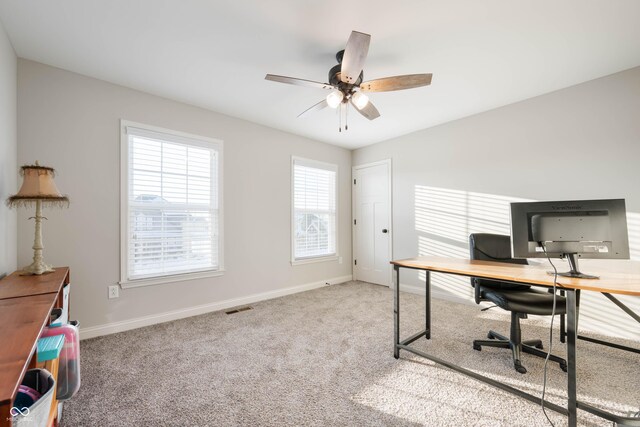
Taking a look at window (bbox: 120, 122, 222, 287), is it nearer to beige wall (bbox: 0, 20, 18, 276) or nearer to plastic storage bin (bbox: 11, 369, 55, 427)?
beige wall (bbox: 0, 20, 18, 276)

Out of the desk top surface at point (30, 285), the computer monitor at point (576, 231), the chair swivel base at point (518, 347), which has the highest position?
the computer monitor at point (576, 231)

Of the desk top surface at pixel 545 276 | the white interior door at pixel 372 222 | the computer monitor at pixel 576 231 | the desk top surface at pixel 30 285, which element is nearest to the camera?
the desk top surface at pixel 545 276

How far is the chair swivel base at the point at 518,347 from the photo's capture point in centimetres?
195

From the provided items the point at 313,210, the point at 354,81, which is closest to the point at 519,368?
the point at 354,81

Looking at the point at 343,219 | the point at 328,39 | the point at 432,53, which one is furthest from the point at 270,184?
the point at 432,53

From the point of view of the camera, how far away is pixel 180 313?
3.03m

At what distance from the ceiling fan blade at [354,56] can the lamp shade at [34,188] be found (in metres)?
2.26

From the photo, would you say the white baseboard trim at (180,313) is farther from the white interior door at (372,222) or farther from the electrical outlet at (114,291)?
the white interior door at (372,222)

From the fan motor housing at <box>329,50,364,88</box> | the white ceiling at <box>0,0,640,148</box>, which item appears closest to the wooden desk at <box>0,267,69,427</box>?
the white ceiling at <box>0,0,640,148</box>

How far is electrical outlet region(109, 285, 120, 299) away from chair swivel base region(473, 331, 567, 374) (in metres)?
3.39

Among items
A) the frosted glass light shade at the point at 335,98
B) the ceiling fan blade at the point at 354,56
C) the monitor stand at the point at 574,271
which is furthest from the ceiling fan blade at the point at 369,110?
the monitor stand at the point at 574,271

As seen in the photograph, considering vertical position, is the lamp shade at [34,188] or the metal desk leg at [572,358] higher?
the lamp shade at [34,188]

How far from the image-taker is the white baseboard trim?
2.55 metres

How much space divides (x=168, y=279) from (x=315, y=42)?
9.18ft
